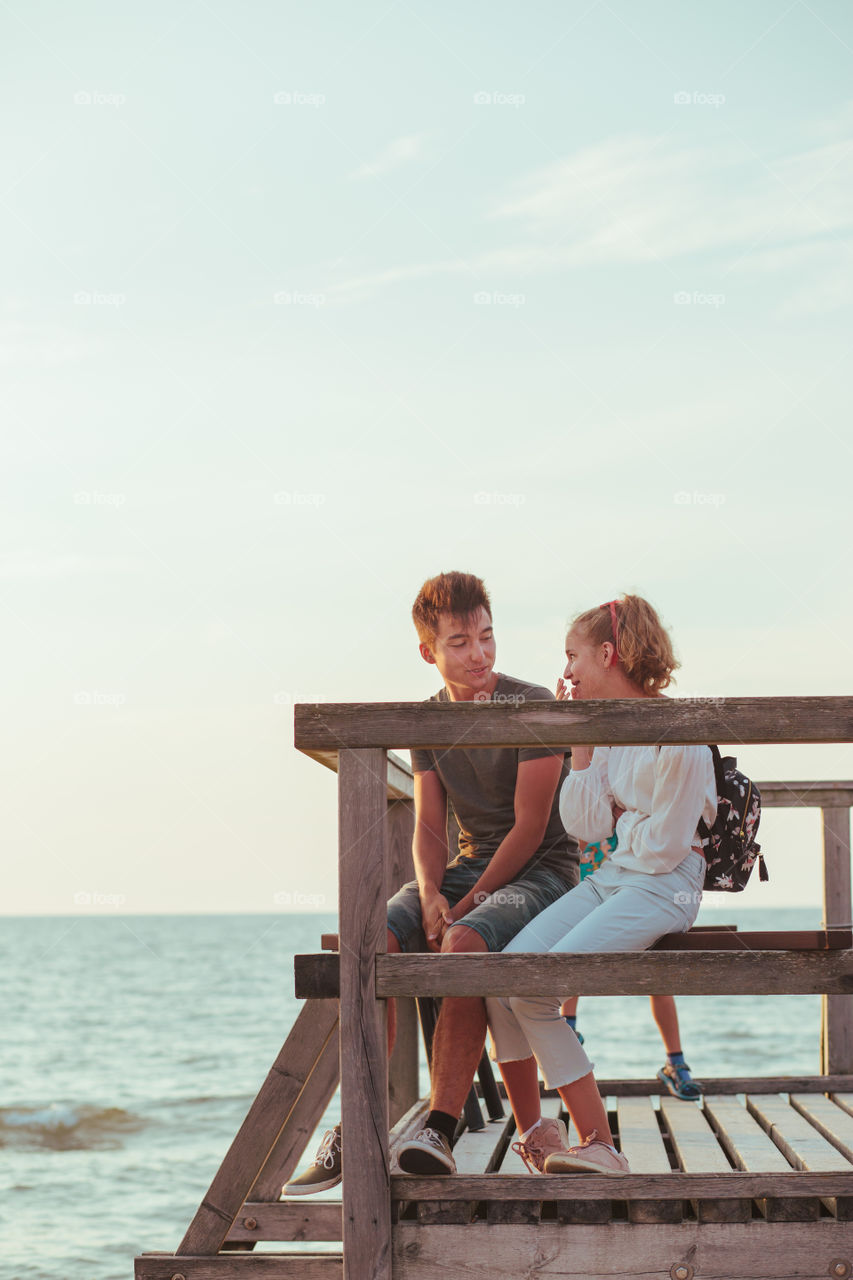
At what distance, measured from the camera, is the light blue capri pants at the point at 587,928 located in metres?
3.41

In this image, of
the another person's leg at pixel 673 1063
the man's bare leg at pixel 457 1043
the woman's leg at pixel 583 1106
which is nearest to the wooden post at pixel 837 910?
the another person's leg at pixel 673 1063

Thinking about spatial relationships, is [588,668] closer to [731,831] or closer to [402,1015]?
[731,831]

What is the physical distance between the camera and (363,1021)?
3.12m

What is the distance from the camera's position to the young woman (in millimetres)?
3422

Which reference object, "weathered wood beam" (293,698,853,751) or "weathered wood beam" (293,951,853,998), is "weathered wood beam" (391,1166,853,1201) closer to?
"weathered wood beam" (293,951,853,998)

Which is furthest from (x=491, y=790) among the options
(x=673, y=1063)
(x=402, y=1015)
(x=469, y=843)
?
(x=673, y=1063)

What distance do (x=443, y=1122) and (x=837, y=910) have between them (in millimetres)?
3425

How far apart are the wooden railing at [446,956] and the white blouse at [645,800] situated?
1.56 feet

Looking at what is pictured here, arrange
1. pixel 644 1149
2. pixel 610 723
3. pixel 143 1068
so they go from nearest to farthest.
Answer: pixel 610 723 < pixel 644 1149 < pixel 143 1068

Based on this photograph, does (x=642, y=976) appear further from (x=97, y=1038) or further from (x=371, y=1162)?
(x=97, y=1038)

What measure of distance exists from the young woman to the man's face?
25cm

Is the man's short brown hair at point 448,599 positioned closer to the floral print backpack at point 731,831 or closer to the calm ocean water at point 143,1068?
the floral print backpack at point 731,831

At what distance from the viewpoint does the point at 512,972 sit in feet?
10.2

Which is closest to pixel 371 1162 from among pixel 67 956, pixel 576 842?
pixel 576 842
